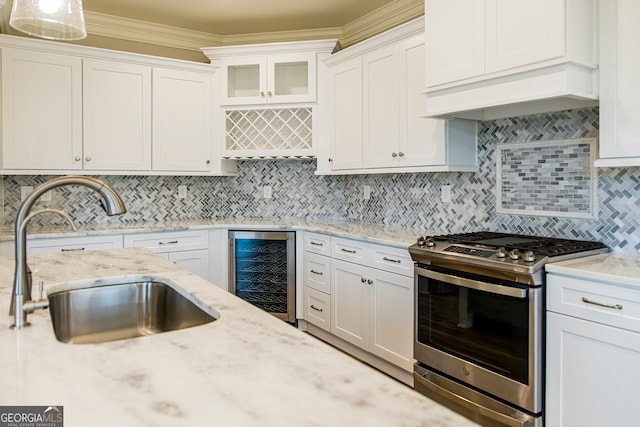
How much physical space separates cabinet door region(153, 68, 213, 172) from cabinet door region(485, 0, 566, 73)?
2.70 metres

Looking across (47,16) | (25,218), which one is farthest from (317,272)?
(25,218)

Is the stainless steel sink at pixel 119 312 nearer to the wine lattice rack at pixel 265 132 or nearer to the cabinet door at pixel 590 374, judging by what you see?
the cabinet door at pixel 590 374

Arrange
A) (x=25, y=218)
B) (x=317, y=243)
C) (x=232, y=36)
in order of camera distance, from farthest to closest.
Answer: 1. (x=232, y=36)
2. (x=317, y=243)
3. (x=25, y=218)

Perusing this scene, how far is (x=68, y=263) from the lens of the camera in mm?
1965

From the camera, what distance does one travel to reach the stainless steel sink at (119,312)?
153 centimetres

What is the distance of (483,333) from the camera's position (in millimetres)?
2186

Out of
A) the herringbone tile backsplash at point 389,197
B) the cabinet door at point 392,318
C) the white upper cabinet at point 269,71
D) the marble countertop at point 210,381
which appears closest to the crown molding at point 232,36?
the white upper cabinet at point 269,71

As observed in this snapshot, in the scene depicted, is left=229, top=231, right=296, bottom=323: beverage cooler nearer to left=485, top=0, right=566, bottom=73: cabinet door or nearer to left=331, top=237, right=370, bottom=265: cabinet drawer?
left=331, top=237, right=370, bottom=265: cabinet drawer

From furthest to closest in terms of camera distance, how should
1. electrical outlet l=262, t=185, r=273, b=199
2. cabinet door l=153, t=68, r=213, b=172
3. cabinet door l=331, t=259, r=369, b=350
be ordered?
electrical outlet l=262, t=185, r=273, b=199 → cabinet door l=153, t=68, r=213, b=172 → cabinet door l=331, t=259, r=369, b=350

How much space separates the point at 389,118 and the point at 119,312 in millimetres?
2343

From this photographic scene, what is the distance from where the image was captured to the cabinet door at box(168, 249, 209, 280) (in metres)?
3.88

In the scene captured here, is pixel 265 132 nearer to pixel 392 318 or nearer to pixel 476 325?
pixel 392 318

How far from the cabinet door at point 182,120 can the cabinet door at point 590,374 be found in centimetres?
325

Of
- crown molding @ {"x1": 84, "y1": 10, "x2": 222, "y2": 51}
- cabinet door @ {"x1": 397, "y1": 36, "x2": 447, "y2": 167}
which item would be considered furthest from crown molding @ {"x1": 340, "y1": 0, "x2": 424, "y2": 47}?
crown molding @ {"x1": 84, "y1": 10, "x2": 222, "y2": 51}
